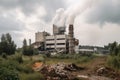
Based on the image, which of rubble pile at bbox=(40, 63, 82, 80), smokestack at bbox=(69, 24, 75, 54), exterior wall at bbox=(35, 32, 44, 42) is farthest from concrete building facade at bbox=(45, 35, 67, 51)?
rubble pile at bbox=(40, 63, 82, 80)

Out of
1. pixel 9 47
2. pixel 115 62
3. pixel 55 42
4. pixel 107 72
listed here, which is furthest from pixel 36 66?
pixel 55 42

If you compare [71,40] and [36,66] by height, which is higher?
[71,40]

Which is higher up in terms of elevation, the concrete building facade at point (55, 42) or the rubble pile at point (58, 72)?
the concrete building facade at point (55, 42)

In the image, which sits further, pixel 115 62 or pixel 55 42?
pixel 55 42

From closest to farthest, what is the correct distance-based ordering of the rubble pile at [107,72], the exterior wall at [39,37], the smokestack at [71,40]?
the rubble pile at [107,72]
the smokestack at [71,40]
the exterior wall at [39,37]

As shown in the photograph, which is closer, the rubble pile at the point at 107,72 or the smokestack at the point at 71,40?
the rubble pile at the point at 107,72

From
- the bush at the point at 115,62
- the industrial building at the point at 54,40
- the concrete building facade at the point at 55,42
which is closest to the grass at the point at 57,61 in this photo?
the bush at the point at 115,62

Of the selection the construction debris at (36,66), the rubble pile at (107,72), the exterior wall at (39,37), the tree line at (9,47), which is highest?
the exterior wall at (39,37)

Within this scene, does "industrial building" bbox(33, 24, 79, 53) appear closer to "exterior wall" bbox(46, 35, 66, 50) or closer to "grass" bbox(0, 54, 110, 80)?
"exterior wall" bbox(46, 35, 66, 50)

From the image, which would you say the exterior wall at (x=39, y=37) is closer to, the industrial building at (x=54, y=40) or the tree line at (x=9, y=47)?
the industrial building at (x=54, y=40)

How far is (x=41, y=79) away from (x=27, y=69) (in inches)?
190

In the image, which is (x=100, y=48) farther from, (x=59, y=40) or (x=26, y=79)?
(x=26, y=79)

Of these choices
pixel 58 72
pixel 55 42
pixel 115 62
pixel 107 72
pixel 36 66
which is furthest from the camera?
pixel 55 42

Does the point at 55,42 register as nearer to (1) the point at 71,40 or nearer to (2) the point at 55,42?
(2) the point at 55,42
